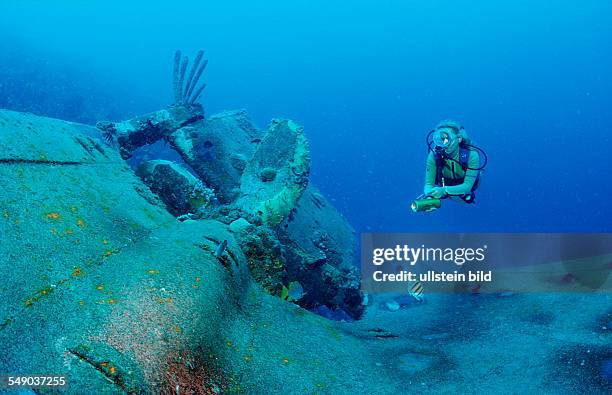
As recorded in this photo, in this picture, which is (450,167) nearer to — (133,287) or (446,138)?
(446,138)

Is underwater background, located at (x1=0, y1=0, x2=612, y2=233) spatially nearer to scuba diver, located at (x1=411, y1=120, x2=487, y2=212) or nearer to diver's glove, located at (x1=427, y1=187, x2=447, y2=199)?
scuba diver, located at (x1=411, y1=120, x2=487, y2=212)

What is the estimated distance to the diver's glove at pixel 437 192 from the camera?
14.5ft

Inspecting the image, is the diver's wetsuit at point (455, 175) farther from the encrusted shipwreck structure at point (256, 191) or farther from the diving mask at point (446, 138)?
the encrusted shipwreck structure at point (256, 191)

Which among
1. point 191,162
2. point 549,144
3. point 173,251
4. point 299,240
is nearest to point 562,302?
point 299,240

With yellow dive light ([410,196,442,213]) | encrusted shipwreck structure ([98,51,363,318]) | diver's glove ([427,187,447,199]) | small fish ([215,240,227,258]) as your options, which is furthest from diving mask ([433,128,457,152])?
small fish ([215,240,227,258])

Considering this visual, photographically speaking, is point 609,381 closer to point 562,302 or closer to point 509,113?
point 562,302

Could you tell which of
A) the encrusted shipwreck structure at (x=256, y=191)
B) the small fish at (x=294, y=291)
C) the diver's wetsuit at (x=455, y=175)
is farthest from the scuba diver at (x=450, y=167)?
the small fish at (x=294, y=291)

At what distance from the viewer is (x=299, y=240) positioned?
6500 mm

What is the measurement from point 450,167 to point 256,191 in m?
2.62

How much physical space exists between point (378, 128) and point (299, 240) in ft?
257

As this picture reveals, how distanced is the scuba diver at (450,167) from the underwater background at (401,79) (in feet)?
93.4

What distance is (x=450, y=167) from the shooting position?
477 centimetres

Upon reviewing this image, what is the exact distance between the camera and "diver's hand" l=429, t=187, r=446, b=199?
442 centimetres

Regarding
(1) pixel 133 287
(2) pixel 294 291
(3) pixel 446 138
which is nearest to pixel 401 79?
(3) pixel 446 138
